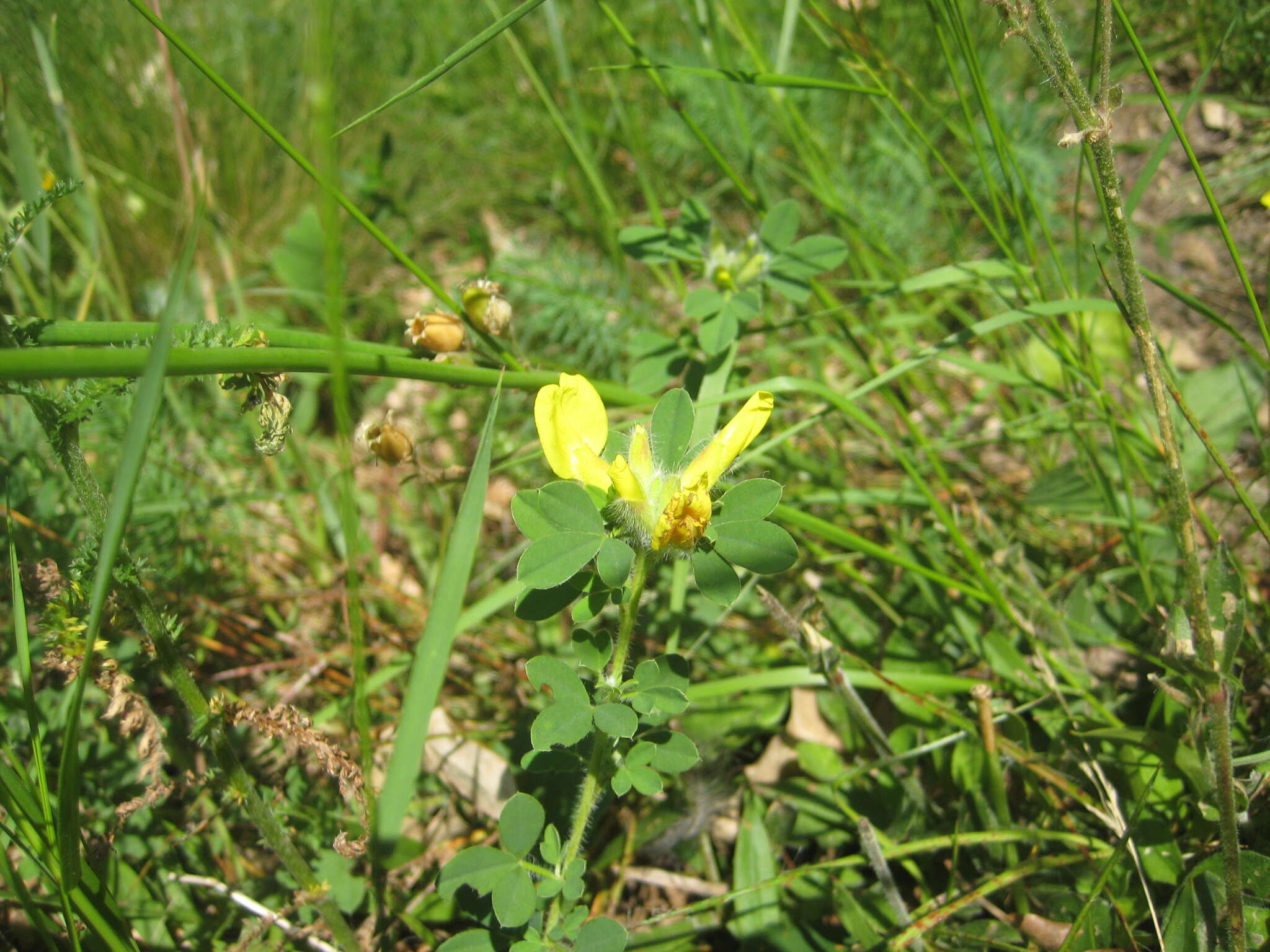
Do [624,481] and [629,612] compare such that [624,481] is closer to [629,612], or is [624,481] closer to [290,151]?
[629,612]

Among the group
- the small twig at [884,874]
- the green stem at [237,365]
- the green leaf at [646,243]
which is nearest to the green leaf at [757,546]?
the green stem at [237,365]

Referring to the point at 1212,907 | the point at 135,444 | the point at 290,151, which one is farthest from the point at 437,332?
the point at 1212,907

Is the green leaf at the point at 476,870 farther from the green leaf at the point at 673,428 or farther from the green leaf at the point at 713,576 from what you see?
the green leaf at the point at 673,428

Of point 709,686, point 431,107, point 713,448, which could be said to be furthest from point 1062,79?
point 431,107

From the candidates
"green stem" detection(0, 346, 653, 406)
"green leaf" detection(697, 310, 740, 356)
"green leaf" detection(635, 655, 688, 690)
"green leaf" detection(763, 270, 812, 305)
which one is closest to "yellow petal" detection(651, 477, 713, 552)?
"green leaf" detection(635, 655, 688, 690)

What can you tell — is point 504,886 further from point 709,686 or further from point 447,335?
point 447,335

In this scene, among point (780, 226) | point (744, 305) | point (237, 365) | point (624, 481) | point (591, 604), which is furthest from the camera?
point (780, 226)
